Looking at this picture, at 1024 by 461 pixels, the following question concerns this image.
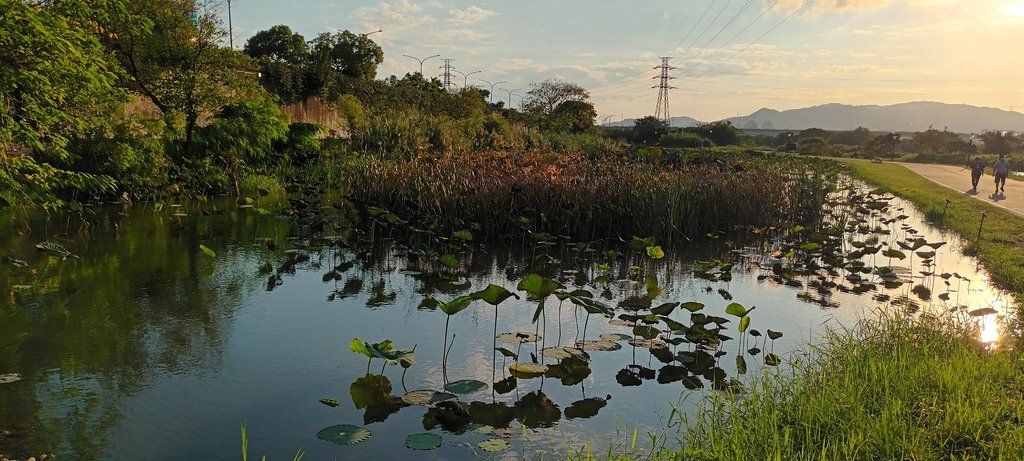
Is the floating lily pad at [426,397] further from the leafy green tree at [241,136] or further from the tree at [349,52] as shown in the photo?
the tree at [349,52]

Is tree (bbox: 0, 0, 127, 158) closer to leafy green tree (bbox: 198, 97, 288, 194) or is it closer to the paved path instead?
leafy green tree (bbox: 198, 97, 288, 194)

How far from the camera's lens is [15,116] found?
7789 mm

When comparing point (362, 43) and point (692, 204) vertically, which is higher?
point (362, 43)

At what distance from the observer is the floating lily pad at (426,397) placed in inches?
173

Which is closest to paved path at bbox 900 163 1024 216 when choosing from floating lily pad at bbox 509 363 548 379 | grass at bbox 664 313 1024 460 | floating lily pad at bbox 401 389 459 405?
grass at bbox 664 313 1024 460

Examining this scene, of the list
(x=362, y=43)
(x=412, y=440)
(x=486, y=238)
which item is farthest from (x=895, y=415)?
(x=362, y=43)

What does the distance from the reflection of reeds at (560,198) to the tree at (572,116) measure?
27.7 m

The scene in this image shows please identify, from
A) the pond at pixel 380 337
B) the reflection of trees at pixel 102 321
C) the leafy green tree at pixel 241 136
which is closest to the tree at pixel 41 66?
the pond at pixel 380 337

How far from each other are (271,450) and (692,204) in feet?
29.0

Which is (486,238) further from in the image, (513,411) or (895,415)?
(895,415)

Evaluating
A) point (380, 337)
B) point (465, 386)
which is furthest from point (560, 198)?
point (465, 386)

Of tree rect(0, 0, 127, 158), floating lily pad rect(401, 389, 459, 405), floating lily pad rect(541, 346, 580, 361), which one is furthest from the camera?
tree rect(0, 0, 127, 158)

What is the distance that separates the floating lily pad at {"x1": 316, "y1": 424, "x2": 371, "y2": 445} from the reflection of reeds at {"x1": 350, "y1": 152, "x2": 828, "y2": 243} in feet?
21.1

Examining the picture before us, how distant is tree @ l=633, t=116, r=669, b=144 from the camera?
169 ft
